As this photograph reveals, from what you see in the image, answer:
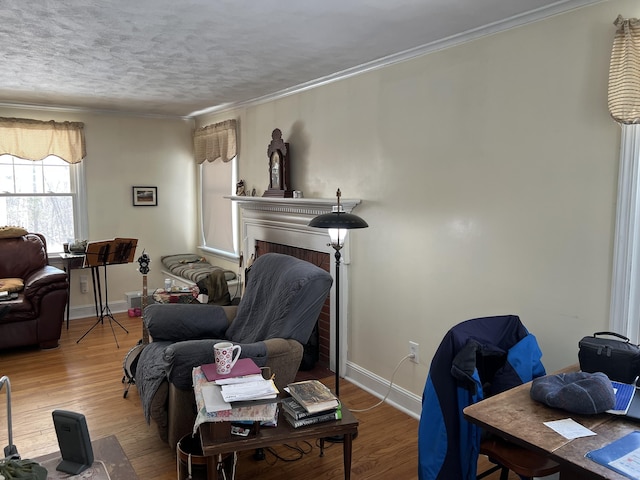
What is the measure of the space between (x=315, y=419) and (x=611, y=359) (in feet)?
3.80

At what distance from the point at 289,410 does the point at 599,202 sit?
1.60 m

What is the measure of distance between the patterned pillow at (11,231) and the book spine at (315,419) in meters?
3.99

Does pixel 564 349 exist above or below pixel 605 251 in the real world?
below

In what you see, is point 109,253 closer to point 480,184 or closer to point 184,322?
point 184,322

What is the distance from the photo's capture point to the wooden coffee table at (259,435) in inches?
74.3

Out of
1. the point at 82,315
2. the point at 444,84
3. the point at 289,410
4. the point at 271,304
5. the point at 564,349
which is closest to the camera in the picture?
the point at 289,410

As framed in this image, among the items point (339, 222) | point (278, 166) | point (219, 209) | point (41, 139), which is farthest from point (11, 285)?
point (339, 222)

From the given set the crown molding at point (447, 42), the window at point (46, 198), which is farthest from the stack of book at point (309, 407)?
the window at point (46, 198)

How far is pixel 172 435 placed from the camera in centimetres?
252

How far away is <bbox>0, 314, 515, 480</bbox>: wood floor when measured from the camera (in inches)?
100

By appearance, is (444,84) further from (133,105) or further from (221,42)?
(133,105)

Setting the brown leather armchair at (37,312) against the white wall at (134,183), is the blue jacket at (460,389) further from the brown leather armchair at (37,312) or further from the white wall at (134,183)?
the white wall at (134,183)

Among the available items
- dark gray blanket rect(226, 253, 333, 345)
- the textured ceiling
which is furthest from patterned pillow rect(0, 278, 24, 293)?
dark gray blanket rect(226, 253, 333, 345)

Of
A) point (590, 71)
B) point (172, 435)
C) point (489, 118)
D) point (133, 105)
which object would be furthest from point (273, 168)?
point (590, 71)
